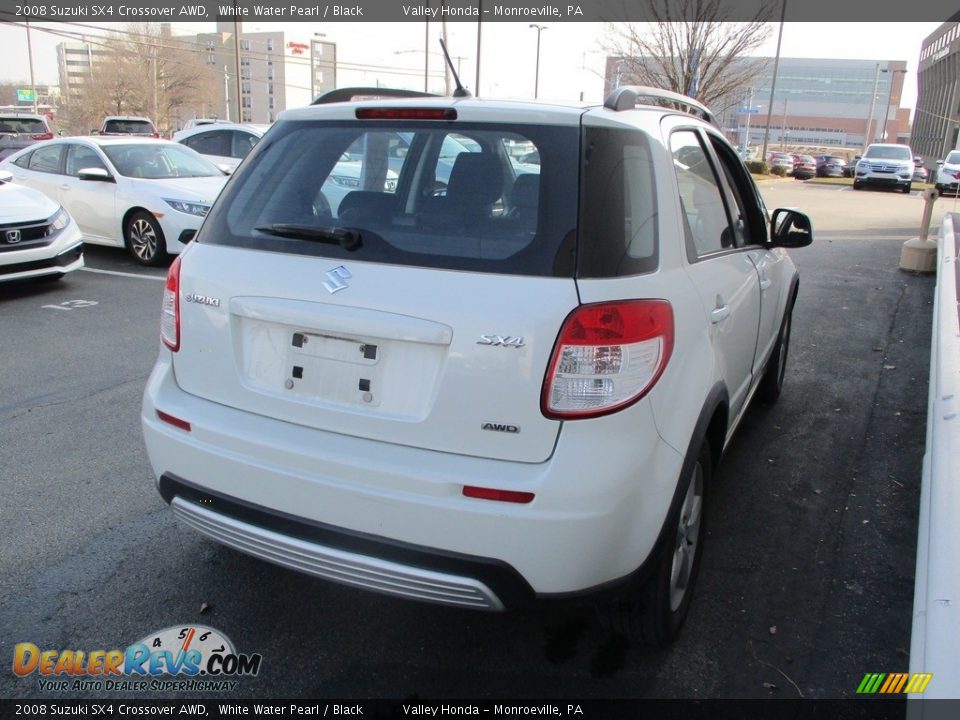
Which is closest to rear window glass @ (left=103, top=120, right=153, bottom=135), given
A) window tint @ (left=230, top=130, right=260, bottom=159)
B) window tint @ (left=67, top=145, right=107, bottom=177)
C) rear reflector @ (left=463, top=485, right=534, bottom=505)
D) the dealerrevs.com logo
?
window tint @ (left=230, top=130, right=260, bottom=159)

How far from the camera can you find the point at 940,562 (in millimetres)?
2217

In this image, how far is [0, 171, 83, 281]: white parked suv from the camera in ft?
24.4

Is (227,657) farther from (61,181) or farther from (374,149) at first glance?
(61,181)

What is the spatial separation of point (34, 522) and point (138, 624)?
102 cm

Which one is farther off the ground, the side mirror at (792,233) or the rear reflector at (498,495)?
the side mirror at (792,233)

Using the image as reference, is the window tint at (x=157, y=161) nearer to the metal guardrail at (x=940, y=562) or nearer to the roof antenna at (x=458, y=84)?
the roof antenna at (x=458, y=84)

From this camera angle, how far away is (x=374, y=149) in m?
2.65

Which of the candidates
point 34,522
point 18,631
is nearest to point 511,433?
point 18,631

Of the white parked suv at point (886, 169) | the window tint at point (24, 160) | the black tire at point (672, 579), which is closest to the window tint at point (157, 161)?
the window tint at point (24, 160)

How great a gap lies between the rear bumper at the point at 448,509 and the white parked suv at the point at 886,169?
31046 mm

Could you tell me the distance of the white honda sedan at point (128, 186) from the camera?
31.0 ft

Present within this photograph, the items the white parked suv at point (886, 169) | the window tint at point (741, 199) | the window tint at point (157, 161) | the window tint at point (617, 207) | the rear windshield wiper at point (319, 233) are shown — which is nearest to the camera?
the window tint at point (617, 207)

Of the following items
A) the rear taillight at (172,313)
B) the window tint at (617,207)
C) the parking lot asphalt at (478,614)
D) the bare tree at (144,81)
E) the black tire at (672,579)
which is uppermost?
the bare tree at (144,81)

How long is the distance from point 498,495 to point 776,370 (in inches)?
135
